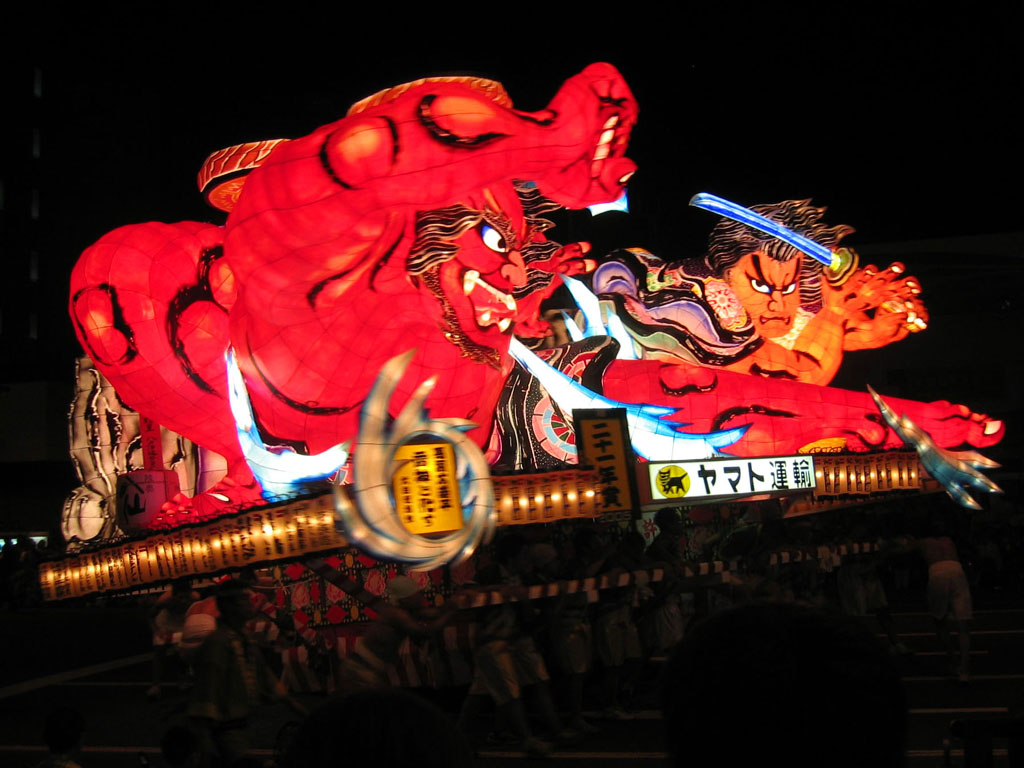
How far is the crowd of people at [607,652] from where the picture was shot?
1.42 meters

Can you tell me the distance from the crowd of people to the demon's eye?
3333mm

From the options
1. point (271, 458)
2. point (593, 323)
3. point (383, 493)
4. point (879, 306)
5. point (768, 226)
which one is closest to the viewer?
point (383, 493)

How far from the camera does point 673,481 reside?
37.7ft

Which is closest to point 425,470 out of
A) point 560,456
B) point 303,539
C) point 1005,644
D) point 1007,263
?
point 303,539

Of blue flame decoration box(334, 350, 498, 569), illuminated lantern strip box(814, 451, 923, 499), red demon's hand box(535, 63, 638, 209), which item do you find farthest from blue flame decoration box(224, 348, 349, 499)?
illuminated lantern strip box(814, 451, 923, 499)

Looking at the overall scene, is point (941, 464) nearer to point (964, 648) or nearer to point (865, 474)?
point (865, 474)

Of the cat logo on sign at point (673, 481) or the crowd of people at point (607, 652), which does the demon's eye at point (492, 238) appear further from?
the crowd of people at point (607, 652)

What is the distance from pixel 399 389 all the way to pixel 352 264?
1.62 m

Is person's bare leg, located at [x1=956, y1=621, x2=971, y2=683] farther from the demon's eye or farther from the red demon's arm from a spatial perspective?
the demon's eye

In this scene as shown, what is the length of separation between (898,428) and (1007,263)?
1285 centimetres

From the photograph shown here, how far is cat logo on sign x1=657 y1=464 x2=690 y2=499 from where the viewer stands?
11398mm

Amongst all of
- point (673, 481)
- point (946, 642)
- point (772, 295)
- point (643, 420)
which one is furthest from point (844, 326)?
point (946, 642)

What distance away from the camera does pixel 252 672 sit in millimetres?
6320

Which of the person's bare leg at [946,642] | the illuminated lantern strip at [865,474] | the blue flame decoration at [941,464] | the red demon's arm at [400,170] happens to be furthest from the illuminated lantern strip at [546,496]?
the blue flame decoration at [941,464]
